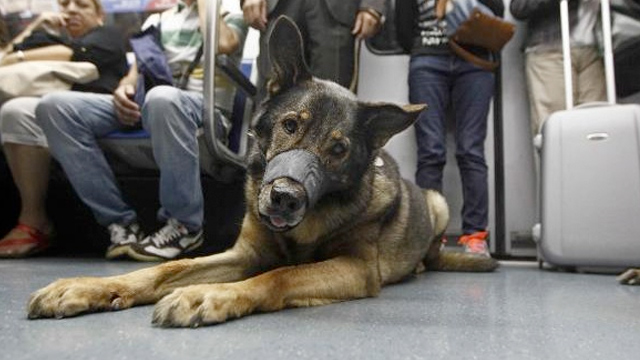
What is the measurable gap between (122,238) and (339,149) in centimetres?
136

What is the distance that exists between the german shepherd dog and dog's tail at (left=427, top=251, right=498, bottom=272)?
570mm

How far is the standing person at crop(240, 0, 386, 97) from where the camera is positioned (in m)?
2.04

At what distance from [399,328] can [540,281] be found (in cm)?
101

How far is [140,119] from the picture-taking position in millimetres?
2123

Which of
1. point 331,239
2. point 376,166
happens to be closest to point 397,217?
point 376,166

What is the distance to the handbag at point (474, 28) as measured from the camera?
223cm

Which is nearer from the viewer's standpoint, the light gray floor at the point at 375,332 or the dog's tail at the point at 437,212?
the light gray floor at the point at 375,332

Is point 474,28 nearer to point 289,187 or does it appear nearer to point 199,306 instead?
point 289,187

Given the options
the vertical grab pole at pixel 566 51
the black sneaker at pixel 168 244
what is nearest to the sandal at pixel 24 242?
the black sneaker at pixel 168 244

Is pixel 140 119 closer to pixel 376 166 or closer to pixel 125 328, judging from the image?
pixel 376 166

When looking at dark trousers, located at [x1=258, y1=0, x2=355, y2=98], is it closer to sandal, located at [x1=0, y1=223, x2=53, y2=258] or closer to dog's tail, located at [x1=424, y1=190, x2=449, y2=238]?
dog's tail, located at [x1=424, y1=190, x2=449, y2=238]

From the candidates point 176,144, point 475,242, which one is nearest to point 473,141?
point 475,242

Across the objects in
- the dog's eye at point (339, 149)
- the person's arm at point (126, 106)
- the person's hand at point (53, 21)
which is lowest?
the dog's eye at point (339, 149)

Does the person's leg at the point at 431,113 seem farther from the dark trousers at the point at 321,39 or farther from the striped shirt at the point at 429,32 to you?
the dark trousers at the point at 321,39
